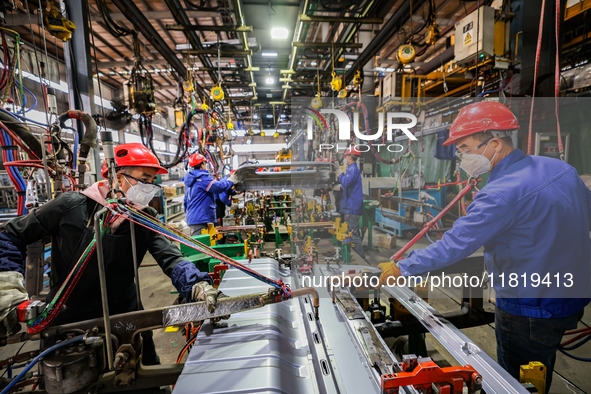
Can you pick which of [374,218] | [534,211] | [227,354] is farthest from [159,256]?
[374,218]

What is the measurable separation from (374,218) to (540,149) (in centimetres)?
437

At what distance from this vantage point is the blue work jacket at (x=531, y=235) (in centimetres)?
140

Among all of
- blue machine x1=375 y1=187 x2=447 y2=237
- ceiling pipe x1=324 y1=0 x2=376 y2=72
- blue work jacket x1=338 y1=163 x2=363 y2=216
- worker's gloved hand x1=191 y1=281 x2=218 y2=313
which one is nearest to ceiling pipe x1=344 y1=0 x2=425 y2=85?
ceiling pipe x1=324 y1=0 x2=376 y2=72

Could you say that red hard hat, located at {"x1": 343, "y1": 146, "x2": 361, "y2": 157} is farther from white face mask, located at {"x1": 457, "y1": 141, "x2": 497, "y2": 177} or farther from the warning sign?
white face mask, located at {"x1": 457, "y1": 141, "x2": 497, "y2": 177}

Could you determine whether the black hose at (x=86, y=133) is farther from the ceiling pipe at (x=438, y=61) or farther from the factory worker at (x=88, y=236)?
the ceiling pipe at (x=438, y=61)

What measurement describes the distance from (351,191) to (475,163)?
292 cm

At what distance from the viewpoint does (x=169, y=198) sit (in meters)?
9.47

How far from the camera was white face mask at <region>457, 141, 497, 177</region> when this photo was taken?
1443 millimetres

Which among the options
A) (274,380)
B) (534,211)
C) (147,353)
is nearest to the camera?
(274,380)

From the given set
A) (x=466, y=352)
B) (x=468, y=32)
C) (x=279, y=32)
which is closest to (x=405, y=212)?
(x=468, y=32)

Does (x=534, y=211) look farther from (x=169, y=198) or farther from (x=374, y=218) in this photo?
(x=169, y=198)

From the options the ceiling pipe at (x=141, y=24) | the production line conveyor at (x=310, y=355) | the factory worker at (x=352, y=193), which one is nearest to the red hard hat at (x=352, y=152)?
the factory worker at (x=352, y=193)

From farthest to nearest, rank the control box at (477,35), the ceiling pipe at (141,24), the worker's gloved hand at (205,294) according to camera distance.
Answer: the ceiling pipe at (141,24) < the control box at (477,35) < the worker's gloved hand at (205,294)

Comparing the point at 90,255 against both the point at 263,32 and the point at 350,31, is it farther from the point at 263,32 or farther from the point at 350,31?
the point at 263,32
